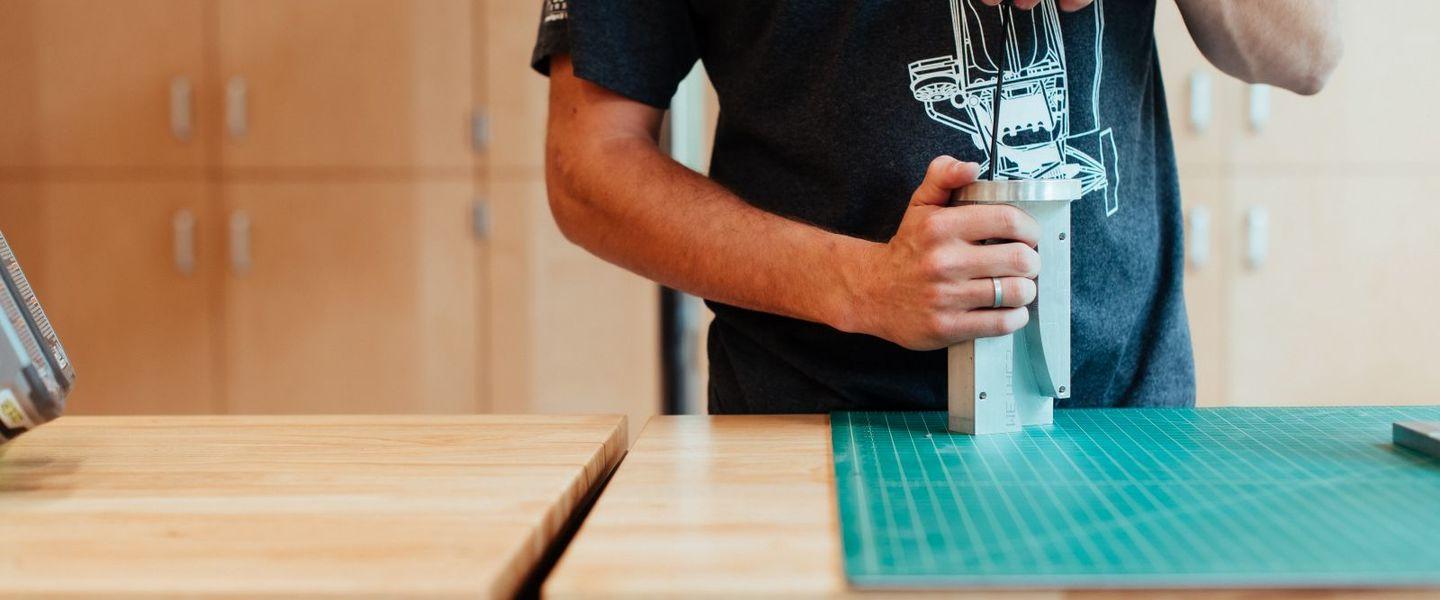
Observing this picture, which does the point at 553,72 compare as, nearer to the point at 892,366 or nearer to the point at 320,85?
the point at 892,366

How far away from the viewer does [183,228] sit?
7.83ft

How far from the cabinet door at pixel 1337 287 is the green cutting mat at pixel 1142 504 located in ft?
5.27

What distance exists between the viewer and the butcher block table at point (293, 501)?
50 centimetres

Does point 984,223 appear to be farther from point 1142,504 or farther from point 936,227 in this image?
point 1142,504

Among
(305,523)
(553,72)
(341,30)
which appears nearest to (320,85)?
(341,30)

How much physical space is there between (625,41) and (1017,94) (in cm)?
37

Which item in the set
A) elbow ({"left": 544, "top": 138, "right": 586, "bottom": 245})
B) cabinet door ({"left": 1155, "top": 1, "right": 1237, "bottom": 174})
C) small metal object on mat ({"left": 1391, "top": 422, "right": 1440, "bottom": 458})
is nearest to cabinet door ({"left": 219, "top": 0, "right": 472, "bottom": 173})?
elbow ({"left": 544, "top": 138, "right": 586, "bottom": 245})

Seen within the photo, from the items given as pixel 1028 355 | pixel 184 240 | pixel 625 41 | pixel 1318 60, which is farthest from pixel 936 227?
pixel 184 240

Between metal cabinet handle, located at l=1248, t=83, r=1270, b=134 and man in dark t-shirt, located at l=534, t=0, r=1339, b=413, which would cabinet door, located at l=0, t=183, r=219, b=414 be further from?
metal cabinet handle, located at l=1248, t=83, r=1270, b=134

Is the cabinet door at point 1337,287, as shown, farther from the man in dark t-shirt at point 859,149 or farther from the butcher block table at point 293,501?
the butcher block table at point 293,501

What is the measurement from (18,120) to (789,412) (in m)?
2.12

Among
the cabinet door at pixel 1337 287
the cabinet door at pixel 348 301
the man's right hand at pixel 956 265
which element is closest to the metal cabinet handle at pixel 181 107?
the cabinet door at pixel 348 301

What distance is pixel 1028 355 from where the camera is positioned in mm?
827

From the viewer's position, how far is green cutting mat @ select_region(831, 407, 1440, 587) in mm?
493
